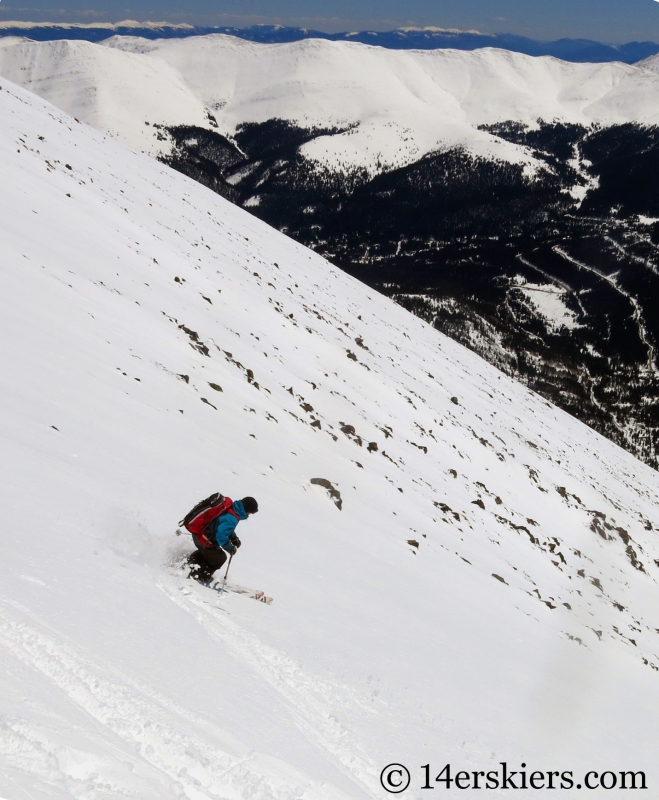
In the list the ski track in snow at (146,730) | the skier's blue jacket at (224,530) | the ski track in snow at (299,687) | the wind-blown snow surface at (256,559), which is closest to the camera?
the ski track in snow at (146,730)

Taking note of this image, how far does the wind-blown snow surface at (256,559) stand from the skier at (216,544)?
396 millimetres

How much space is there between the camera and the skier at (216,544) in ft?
25.0

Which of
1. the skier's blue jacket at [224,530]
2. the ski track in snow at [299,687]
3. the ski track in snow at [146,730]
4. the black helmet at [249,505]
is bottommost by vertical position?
the ski track in snow at [299,687]

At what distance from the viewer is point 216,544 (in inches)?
302

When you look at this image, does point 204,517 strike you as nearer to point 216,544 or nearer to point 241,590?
point 216,544

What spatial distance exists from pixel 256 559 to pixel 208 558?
181 centimetres

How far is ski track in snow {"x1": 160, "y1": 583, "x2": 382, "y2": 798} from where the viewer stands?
223 inches

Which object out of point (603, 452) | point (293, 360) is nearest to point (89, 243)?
point (293, 360)

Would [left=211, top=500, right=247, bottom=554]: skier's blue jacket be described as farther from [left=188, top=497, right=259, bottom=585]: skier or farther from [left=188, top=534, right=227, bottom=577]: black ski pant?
[left=188, top=534, right=227, bottom=577]: black ski pant

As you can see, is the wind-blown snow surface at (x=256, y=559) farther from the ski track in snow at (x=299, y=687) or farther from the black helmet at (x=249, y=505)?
the black helmet at (x=249, y=505)

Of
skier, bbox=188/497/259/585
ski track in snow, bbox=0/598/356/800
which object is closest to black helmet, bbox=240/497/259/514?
skier, bbox=188/497/259/585

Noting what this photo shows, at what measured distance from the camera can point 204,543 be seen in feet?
25.2

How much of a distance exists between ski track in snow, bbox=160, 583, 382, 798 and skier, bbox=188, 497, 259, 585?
40cm

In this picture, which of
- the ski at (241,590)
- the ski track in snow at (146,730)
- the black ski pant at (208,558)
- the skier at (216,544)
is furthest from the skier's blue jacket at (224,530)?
the ski track in snow at (146,730)
